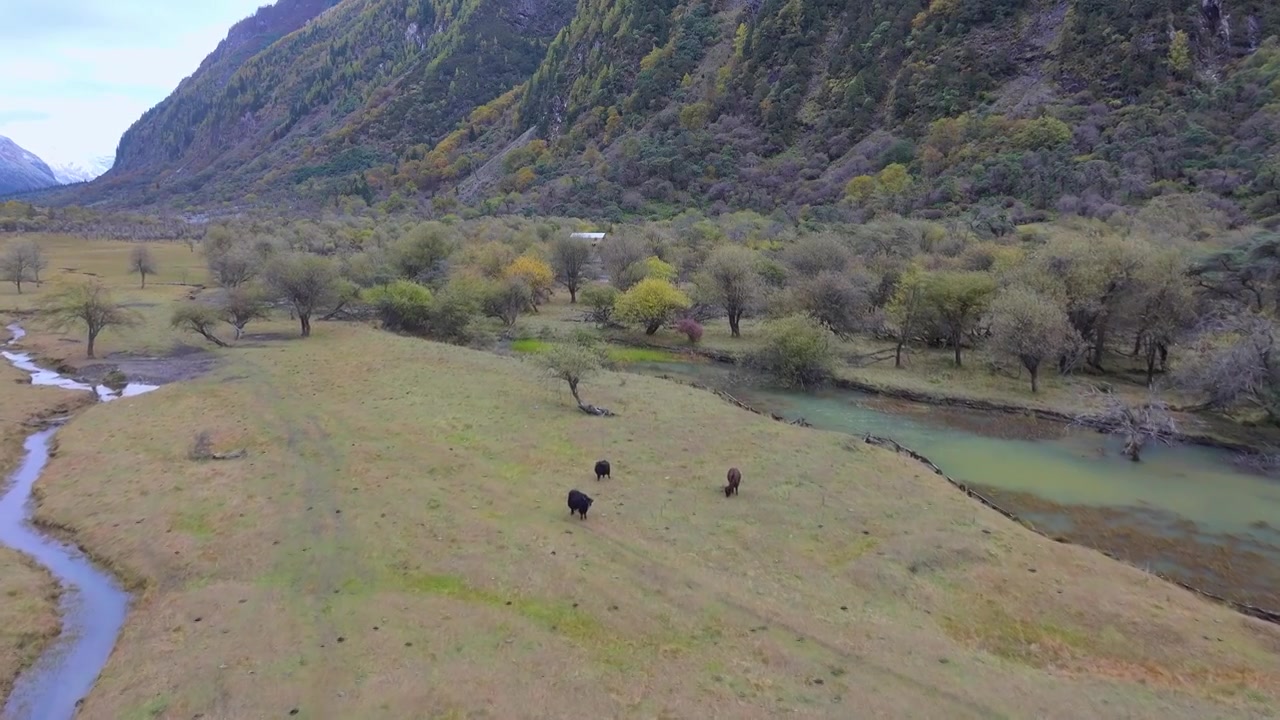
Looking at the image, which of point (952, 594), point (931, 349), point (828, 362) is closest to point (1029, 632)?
point (952, 594)

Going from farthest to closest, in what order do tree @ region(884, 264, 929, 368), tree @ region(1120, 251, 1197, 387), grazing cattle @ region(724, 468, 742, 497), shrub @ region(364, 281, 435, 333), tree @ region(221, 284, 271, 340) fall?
shrub @ region(364, 281, 435, 333) < tree @ region(221, 284, 271, 340) < tree @ region(884, 264, 929, 368) < tree @ region(1120, 251, 1197, 387) < grazing cattle @ region(724, 468, 742, 497)

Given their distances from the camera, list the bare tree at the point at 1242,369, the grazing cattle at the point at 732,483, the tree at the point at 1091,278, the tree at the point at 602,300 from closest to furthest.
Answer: the grazing cattle at the point at 732,483 → the bare tree at the point at 1242,369 → the tree at the point at 1091,278 → the tree at the point at 602,300

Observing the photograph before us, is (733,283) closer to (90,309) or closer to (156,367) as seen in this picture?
(156,367)

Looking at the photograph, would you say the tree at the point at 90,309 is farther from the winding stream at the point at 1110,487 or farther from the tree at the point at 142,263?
the winding stream at the point at 1110,487

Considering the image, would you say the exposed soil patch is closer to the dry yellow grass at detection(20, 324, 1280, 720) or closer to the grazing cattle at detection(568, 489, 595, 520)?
the dry yellow grass at detection(20, 324, 1280, 720)

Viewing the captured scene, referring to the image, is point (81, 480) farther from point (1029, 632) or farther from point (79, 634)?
point (1029, 632)

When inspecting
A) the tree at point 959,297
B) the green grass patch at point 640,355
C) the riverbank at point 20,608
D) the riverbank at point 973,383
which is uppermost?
the tree at point 959,297

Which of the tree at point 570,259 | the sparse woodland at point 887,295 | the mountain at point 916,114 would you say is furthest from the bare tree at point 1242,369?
the tree at point 570,259

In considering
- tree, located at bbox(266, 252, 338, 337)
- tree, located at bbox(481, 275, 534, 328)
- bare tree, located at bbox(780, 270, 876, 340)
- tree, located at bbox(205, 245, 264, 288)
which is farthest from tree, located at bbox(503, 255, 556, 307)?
tree, located at bbox(205, 245, 264, 288)
